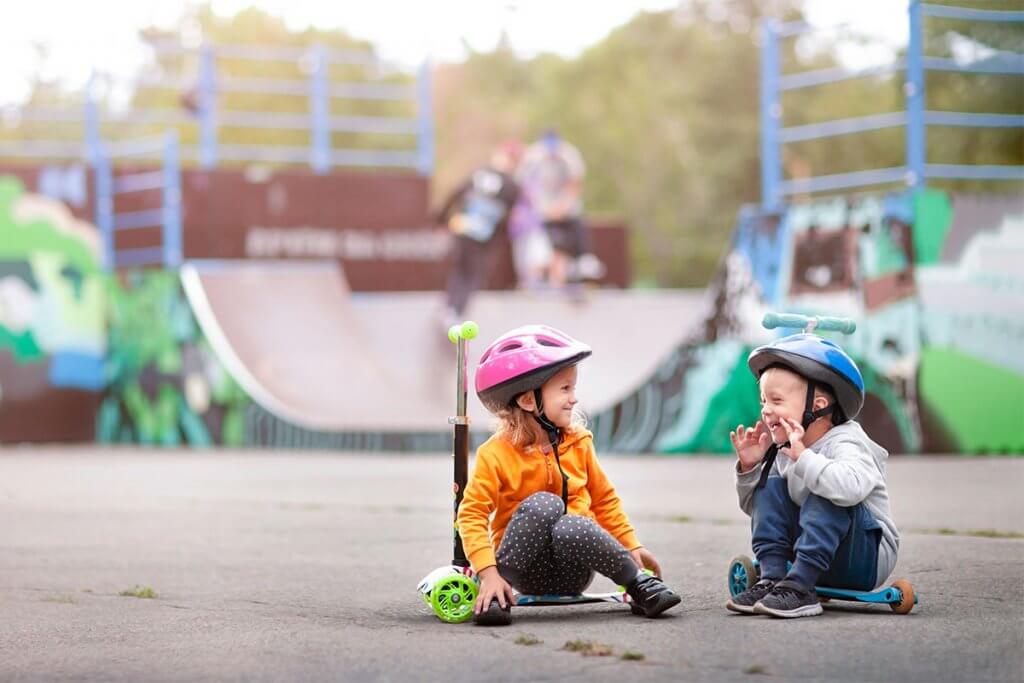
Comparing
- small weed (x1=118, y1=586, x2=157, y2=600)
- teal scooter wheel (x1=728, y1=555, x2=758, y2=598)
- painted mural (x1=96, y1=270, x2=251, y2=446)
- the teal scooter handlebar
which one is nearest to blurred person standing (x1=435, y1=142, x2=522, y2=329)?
painted mural (x1=96, y1=270, x2=251, y2=446)

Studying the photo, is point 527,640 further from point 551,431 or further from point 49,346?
point 49,346

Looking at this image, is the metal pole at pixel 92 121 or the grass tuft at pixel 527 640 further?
the metal pole at pixel 92 121

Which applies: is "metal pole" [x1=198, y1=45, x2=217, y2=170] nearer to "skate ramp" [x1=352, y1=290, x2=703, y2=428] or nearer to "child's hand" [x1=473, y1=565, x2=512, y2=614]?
"skate ramp" [x1=352, y1=290, x2=703, y2=428]

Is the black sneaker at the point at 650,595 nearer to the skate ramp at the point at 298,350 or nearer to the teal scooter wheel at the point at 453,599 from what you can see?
the teal scooter wheel at the point at 453,599

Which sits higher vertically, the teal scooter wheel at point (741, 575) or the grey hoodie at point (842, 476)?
the grey hoodie at point (842, 476)

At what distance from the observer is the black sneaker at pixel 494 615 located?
462cm

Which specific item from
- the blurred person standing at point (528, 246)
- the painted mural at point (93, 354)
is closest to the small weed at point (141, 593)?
the painted mural at point (93, 354)

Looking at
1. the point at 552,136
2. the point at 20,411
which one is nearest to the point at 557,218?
the point at 552,136

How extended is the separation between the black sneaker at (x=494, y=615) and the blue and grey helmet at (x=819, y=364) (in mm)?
1022

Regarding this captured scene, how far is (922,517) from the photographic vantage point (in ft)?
24.6

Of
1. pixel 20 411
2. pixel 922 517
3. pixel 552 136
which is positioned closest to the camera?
pixel 922 517

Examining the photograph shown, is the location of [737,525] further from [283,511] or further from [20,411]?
[20,411]

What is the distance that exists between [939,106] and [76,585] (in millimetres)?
18511

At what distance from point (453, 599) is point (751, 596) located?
89cm
